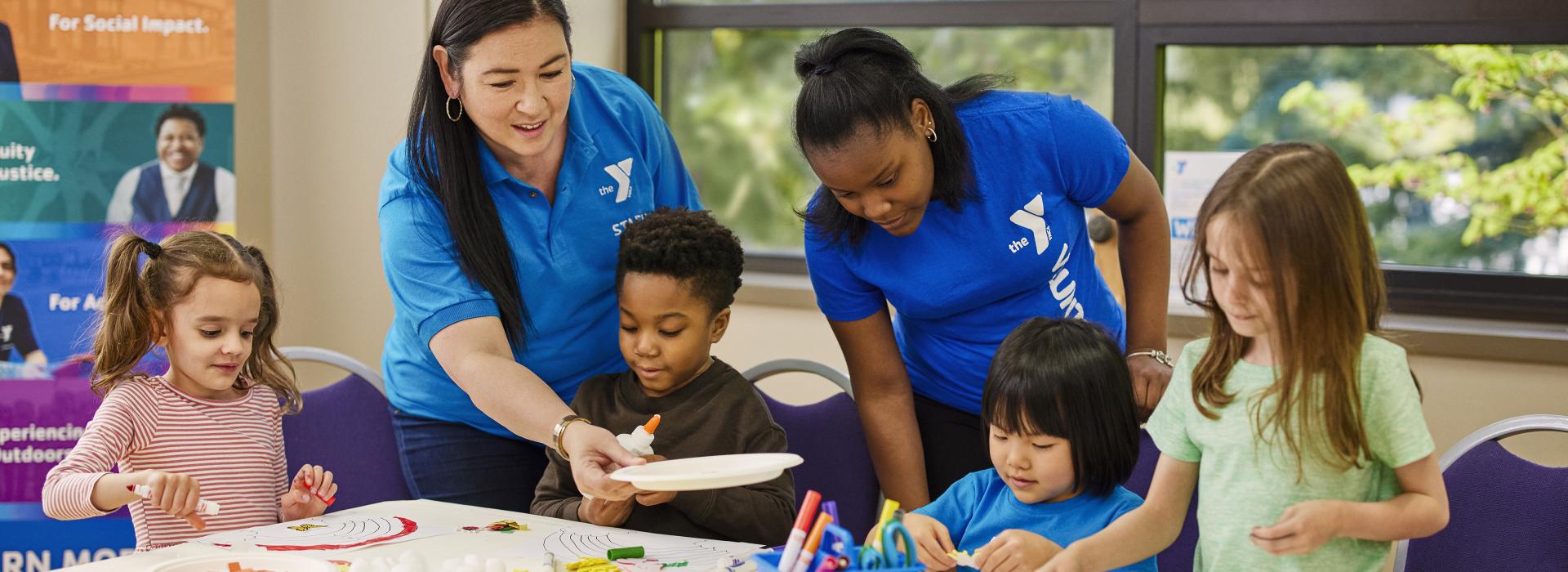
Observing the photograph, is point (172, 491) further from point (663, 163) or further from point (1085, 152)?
point (1085, 152)

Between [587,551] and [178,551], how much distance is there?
0.50m

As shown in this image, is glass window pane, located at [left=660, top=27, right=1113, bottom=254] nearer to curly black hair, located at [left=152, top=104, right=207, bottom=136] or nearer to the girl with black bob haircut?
curly black hair, located at [left=152, top=104, right=207, bottom=136]

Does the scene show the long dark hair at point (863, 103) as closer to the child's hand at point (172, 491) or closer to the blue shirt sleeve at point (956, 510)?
the blue shirt sleeve at point (956, 510)

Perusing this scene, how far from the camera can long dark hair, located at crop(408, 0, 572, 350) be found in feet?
6.31

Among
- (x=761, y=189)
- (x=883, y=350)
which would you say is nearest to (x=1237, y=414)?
(x=883, y=350)

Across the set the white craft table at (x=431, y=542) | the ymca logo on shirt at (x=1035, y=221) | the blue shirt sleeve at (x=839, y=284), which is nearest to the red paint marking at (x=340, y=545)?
the white craft table at (x=431, y=542)

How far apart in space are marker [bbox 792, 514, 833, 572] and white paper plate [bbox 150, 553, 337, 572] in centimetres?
54

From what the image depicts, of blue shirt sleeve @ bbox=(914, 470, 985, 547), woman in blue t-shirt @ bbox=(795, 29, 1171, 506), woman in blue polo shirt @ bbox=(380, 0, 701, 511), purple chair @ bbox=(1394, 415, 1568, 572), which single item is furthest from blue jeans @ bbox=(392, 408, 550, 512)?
purple chair @ bbox=(1394, 415, 1568, 572)

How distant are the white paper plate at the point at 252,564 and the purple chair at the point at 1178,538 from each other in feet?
3.96

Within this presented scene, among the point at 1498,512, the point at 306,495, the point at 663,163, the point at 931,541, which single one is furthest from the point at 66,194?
the point at 1498,512

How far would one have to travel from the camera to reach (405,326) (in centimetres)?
211

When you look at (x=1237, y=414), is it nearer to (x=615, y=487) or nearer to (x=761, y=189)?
(x=615, y=487)

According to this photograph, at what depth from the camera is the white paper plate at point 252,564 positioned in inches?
60.0

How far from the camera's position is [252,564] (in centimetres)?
155
